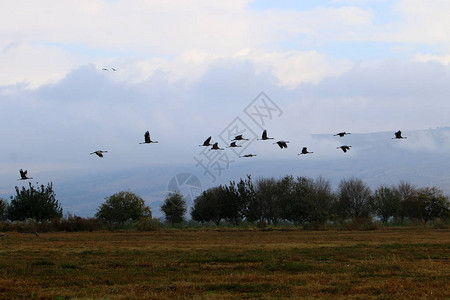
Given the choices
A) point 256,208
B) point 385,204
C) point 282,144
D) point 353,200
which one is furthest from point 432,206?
point 282,144

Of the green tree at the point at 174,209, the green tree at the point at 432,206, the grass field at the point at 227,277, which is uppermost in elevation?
the green tree at the point at 174,209

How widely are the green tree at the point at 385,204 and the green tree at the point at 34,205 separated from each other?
58251 millimetres

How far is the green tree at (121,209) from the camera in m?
85.3

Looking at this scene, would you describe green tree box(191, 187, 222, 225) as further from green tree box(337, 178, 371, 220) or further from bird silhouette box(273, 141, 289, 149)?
bird silhouette box(273, 141, 289, 149)

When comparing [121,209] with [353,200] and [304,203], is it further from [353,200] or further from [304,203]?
[353,200]

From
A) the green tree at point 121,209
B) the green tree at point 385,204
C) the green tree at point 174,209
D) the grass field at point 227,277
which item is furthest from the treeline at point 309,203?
the grass field at point 227,277

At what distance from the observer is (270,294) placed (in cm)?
1466

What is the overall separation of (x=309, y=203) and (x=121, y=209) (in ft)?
91.7

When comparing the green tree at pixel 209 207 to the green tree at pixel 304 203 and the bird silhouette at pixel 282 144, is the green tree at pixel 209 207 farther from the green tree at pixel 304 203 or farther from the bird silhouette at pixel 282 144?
the bird silhouette at pixel 282 144

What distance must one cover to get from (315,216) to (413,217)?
1637 centimetres

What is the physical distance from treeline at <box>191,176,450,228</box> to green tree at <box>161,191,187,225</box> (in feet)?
7.74

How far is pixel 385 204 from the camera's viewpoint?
4254 inches

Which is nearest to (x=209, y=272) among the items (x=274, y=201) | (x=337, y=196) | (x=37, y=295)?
(x=37, y=295)

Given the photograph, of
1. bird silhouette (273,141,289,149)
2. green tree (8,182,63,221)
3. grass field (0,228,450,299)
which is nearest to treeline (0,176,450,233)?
green tree (8,182,63,221)
